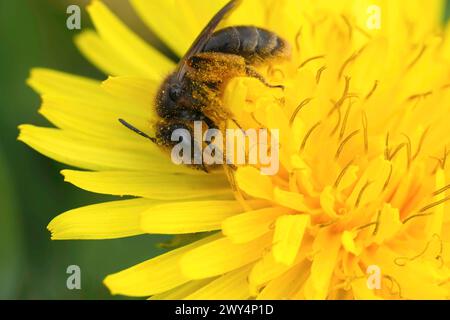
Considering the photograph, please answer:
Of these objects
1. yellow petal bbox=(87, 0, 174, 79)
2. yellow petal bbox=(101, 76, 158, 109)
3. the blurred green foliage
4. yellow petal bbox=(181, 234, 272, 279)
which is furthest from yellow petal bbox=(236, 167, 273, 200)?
the blurred green foliage

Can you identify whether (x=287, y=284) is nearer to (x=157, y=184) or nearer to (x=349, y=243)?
Result: (x=349, y=243)

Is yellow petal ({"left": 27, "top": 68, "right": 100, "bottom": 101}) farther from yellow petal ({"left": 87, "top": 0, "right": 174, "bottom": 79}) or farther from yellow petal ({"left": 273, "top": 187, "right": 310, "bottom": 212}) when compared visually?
yellow petal ({"left": 273, "top": 187, "right": 310, "bottom": 212})

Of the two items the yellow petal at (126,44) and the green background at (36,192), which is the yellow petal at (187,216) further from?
the green background at (36,192)

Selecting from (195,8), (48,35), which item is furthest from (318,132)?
(48,35)

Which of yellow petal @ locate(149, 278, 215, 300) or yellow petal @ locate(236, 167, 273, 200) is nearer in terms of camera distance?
yellow petal @ locate(236, 167, 273, 200)

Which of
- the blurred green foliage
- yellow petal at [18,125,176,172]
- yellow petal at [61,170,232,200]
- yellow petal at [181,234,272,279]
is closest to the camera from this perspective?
yellow petal at [181,234,272,279]
